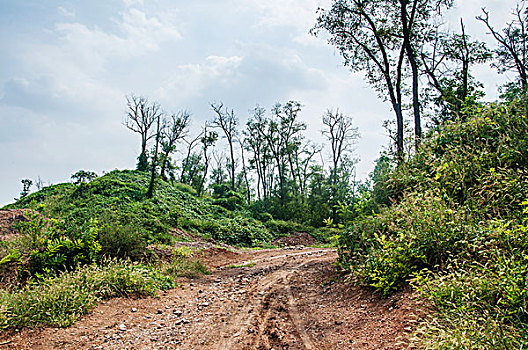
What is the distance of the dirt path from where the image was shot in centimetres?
378

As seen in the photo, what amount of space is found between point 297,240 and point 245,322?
57.9ft

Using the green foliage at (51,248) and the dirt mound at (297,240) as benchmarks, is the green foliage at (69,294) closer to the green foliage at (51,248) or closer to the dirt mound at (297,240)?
the green foliage at (51,248)

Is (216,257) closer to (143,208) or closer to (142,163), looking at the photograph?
(143,208)

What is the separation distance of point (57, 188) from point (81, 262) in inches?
844

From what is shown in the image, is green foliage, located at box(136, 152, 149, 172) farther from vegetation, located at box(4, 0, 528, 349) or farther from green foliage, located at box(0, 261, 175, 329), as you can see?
green foliage, located at box(0, 261, 175, 329)

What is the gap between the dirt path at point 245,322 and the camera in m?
3.78

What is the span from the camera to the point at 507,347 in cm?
A: 252

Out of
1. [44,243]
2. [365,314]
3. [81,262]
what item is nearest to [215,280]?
[81,262]

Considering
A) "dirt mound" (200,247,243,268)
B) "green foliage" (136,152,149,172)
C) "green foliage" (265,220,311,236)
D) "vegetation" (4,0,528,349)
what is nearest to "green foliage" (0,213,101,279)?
"vegetation" (4,0,528,349)

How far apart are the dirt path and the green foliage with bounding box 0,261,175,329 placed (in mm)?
198

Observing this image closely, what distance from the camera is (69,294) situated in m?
4.88

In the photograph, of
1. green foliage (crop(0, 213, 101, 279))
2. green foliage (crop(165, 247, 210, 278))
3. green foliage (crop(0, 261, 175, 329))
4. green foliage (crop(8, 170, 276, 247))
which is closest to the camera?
green foliage (crop(0, 261, 175, 329))

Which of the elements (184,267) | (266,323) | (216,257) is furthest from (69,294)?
(216,257)

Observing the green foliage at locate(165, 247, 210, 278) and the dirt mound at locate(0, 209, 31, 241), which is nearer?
the green foliage at locate(165, 247, 210, 278)
